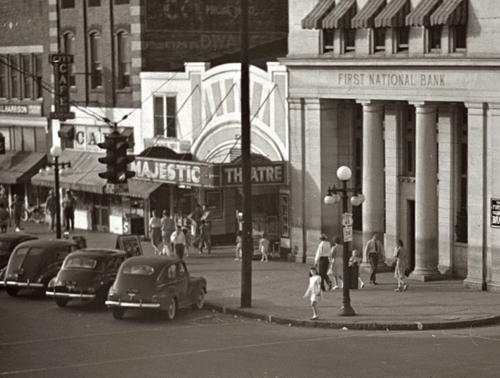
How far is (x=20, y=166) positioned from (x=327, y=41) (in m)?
20.6

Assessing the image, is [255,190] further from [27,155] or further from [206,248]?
[27,155]

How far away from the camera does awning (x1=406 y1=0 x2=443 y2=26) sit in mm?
33531

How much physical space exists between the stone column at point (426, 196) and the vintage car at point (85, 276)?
871cm

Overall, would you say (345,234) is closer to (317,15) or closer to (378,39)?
(378,39)

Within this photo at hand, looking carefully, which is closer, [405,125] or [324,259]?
[324,259]

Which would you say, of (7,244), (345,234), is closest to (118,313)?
(345,234)

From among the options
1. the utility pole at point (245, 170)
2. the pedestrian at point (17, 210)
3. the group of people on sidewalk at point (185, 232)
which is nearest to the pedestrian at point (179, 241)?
the group of people on sidewalk at point (185, 232)

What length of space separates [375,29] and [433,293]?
843 cm

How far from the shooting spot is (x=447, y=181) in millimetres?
34969

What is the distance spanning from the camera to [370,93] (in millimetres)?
36312

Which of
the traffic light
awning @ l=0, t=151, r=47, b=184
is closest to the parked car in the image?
the traffic light

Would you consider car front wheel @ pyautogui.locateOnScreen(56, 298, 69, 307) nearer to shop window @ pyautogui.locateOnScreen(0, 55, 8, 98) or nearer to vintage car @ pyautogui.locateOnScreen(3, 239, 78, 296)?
vintage car @ pyautogui.locateOnScreen(3, 239, 78, 296)

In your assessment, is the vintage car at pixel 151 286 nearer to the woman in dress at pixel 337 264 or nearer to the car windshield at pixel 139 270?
the car windshield at pixel 139 270

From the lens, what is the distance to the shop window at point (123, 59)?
48.3m
